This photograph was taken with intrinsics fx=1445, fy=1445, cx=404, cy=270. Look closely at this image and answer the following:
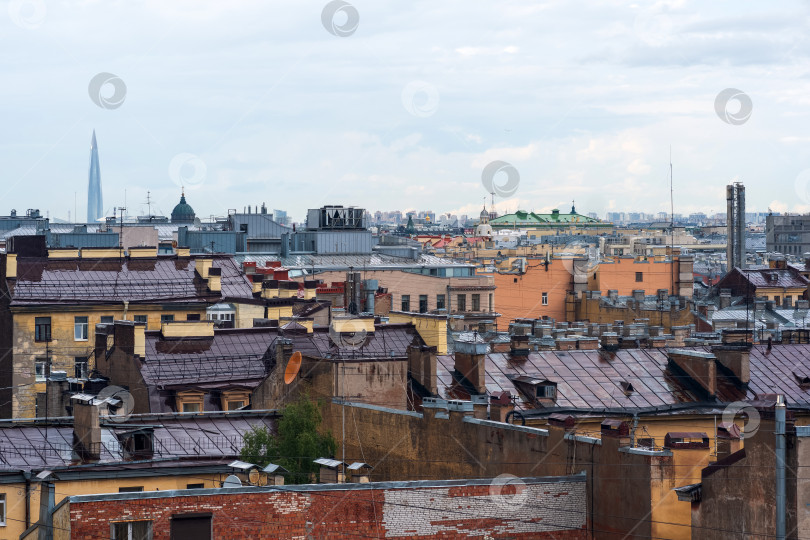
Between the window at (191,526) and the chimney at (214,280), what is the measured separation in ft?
91.6

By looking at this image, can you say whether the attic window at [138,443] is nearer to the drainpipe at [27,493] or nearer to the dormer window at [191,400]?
the drainpipe at [27,493]

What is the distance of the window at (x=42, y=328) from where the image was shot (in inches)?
1704

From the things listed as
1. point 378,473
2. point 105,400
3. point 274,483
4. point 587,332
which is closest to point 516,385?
point 378,473

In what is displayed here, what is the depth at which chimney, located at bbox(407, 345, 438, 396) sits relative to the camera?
30.7 m

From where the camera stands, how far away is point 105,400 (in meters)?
28.8

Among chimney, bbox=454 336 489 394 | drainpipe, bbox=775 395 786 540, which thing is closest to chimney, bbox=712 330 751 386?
chimney, bbox=454 336 489 394

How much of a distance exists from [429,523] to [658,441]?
30.4 ft

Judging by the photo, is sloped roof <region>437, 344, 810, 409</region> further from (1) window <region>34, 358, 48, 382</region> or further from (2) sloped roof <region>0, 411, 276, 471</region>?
(1) window <region>34, 358, 48, 382</region>

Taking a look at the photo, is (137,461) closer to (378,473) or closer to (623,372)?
(378,473)

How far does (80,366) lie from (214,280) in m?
6.63

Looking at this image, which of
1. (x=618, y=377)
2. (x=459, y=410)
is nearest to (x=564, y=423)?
(x=459, y=410)

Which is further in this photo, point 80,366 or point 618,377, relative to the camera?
point 80,366

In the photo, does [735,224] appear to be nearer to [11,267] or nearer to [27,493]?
[11,267]

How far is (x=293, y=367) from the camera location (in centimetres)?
2972
